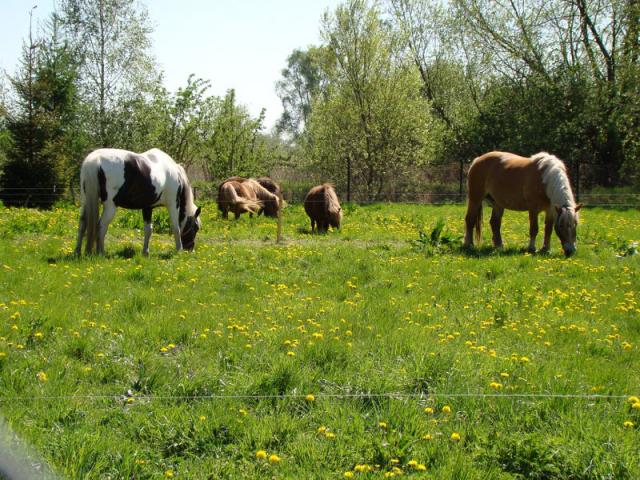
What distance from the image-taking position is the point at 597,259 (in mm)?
10219

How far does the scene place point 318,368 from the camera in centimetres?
463

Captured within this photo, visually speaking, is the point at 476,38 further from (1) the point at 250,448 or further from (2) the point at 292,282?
(1) the point at 250,448

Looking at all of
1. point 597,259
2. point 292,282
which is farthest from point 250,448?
point 597,259

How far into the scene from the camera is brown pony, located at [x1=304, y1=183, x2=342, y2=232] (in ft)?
48.6

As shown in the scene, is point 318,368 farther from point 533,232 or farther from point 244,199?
point 244,199

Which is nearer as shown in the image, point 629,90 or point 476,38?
point 629,90

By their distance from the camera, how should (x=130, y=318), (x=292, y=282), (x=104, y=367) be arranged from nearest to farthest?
(x=104, y=367), (x=130, y=318), (x=292, y=282)

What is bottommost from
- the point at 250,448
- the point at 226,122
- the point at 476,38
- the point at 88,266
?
the point at 250,448

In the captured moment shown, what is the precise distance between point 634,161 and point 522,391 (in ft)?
72.6

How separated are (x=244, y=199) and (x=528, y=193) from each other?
8.58 m

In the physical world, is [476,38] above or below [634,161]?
above

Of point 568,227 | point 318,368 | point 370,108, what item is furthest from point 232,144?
point 318,368

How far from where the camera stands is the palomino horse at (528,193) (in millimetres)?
10727

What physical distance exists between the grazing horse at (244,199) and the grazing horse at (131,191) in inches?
205
